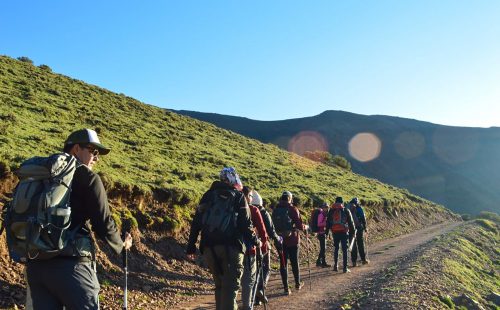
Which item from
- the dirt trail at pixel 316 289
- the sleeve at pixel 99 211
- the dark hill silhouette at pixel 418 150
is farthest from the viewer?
the dark hill silhouette at pixel 418 150

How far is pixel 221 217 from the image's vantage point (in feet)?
18.5

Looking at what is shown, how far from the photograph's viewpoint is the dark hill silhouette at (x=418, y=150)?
11275cm

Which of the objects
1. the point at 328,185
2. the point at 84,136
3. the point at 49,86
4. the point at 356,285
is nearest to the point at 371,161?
the point at 328,185

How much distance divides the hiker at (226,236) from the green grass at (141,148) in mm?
6960

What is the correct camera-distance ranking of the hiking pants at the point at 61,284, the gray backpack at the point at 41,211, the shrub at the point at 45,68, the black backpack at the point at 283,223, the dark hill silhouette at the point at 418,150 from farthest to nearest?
the dark hill silhouette at the point at 418,150, the shrub at the point at 45,68, the black backpack at the point at 283,223, the hiking pants at the point at 61,284, the gray backpack at the point at 41,211

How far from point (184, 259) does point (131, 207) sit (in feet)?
7.64

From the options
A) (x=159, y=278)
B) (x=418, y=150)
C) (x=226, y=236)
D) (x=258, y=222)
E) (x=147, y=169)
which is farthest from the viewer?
(x=418, y=150)

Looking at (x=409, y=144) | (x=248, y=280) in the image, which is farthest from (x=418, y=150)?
(x=248, y=280)

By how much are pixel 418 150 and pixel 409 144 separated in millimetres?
3498

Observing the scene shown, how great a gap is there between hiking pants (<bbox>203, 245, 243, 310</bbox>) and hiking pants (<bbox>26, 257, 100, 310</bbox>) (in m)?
2.29

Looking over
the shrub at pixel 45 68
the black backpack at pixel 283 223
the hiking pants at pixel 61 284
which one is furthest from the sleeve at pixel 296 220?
the shrub at pixel 45 68

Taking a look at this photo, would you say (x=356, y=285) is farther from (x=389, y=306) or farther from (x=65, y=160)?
(x=65, y=160)

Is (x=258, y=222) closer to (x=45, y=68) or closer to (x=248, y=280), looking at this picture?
(x=248, y=280)

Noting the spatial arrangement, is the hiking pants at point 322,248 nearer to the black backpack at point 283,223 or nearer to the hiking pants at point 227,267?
the black backpack at point 283,223
